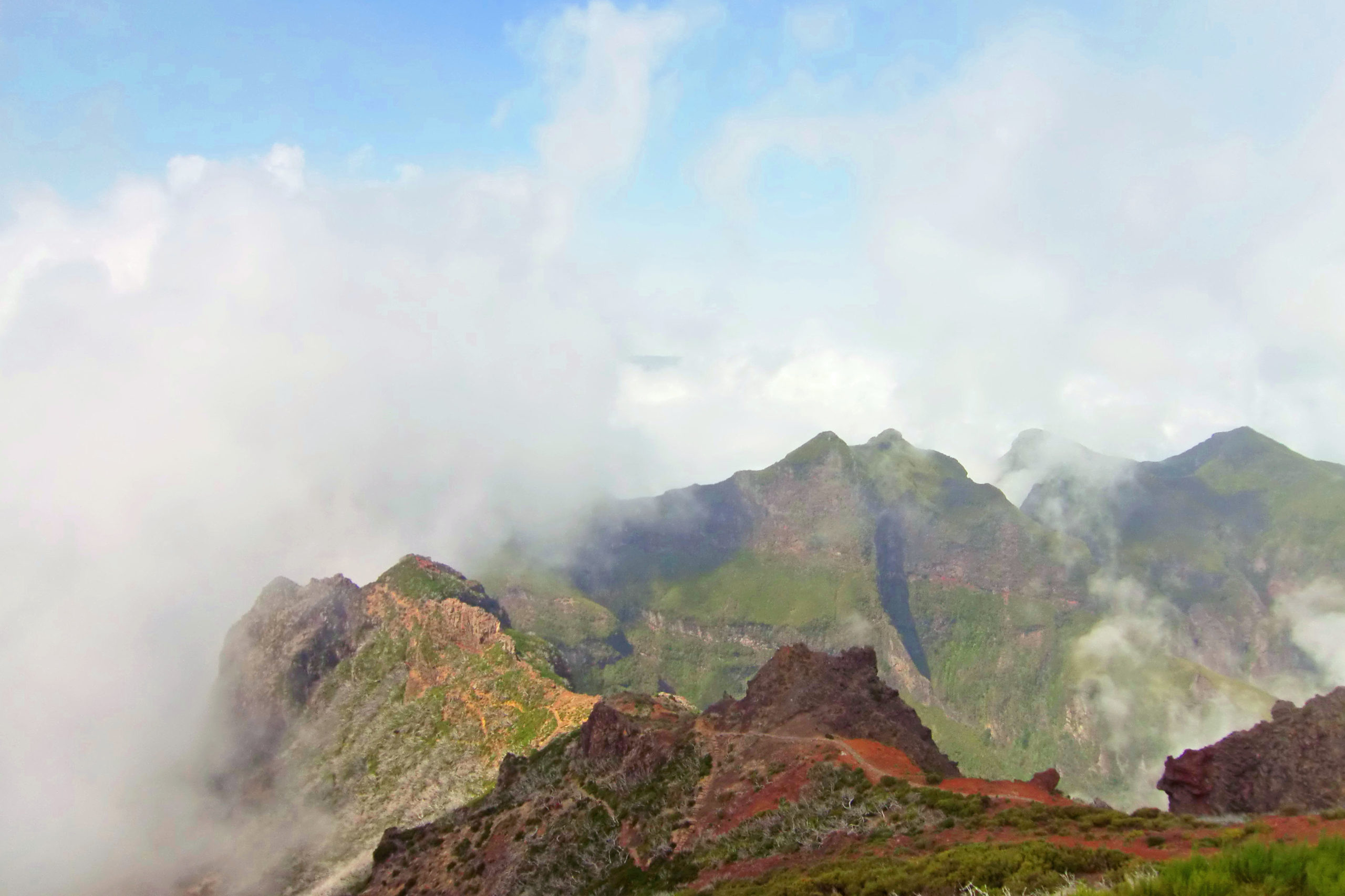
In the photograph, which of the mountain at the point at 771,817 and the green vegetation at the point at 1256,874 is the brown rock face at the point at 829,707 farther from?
the green vegetation at the point at 1256,874

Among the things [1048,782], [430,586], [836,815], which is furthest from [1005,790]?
[430,586]

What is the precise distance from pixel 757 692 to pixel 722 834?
26.8 metres

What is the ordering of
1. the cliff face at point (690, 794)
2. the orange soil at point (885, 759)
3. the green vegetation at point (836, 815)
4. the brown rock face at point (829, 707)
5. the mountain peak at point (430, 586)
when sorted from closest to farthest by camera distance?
the green vegetation at point (836, 815) → the cliff face at point (690, 794) → the orange soil at point (885, 759) → the brown rock face at point (829, 707) → the mountain peak at point (430, 586)

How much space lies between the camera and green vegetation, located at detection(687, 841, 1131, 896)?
29062 mm

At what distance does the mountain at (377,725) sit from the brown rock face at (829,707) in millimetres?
57767

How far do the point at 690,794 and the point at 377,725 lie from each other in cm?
11278

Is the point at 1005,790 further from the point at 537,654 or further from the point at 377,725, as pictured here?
the point at 377,725

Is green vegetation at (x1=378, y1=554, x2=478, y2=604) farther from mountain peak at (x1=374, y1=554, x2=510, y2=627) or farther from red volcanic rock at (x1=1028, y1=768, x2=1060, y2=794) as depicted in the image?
red volcanic rock at (x1=1028, y1=768, x2=1060, y2=794)

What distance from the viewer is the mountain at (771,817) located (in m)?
39.1

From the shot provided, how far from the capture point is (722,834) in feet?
219

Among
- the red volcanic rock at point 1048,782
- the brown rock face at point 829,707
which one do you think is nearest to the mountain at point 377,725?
the brown rock face at point 829,707

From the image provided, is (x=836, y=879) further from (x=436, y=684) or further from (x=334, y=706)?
(x=334, y=706)

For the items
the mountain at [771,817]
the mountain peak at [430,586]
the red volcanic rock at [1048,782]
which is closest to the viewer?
the mountain at [771,817]

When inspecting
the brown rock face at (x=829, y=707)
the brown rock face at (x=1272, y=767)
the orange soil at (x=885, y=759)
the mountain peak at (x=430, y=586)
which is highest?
the mountain peak at (x=430, y=586)
